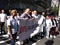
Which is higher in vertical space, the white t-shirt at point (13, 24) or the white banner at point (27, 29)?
the white t-shirt at point (13, 24)

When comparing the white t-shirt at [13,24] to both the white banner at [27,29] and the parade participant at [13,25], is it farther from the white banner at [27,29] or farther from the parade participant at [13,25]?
the white banner at [27,29]

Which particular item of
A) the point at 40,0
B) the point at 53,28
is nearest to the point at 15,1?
the point at 40,0

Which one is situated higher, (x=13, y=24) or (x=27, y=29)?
(x=13, y=24)

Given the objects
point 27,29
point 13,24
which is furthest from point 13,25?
point 27,29

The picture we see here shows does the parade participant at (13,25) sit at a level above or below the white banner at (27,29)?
above

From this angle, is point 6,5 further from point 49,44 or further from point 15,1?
point 49,44

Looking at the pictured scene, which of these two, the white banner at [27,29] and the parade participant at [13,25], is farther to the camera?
the white banner at [27,29]

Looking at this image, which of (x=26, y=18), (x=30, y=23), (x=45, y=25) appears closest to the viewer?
(x=26, y=18)

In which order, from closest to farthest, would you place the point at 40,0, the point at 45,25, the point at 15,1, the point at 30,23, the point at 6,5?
the point at 30,23, the point at 45,25, the point at 6,5, the point at 15,1, the point at 40,0

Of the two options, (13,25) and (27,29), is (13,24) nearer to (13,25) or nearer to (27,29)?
(13,25)

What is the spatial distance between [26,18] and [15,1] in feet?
193

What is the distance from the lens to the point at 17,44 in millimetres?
11391

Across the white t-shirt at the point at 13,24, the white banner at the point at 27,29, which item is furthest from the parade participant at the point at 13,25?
the white banner at the point at 27,29

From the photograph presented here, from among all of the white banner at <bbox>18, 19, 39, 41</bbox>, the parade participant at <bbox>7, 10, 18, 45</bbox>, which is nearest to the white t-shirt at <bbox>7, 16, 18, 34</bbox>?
the parade participant at <bbox>7, 10, 18, 45</bbox>
